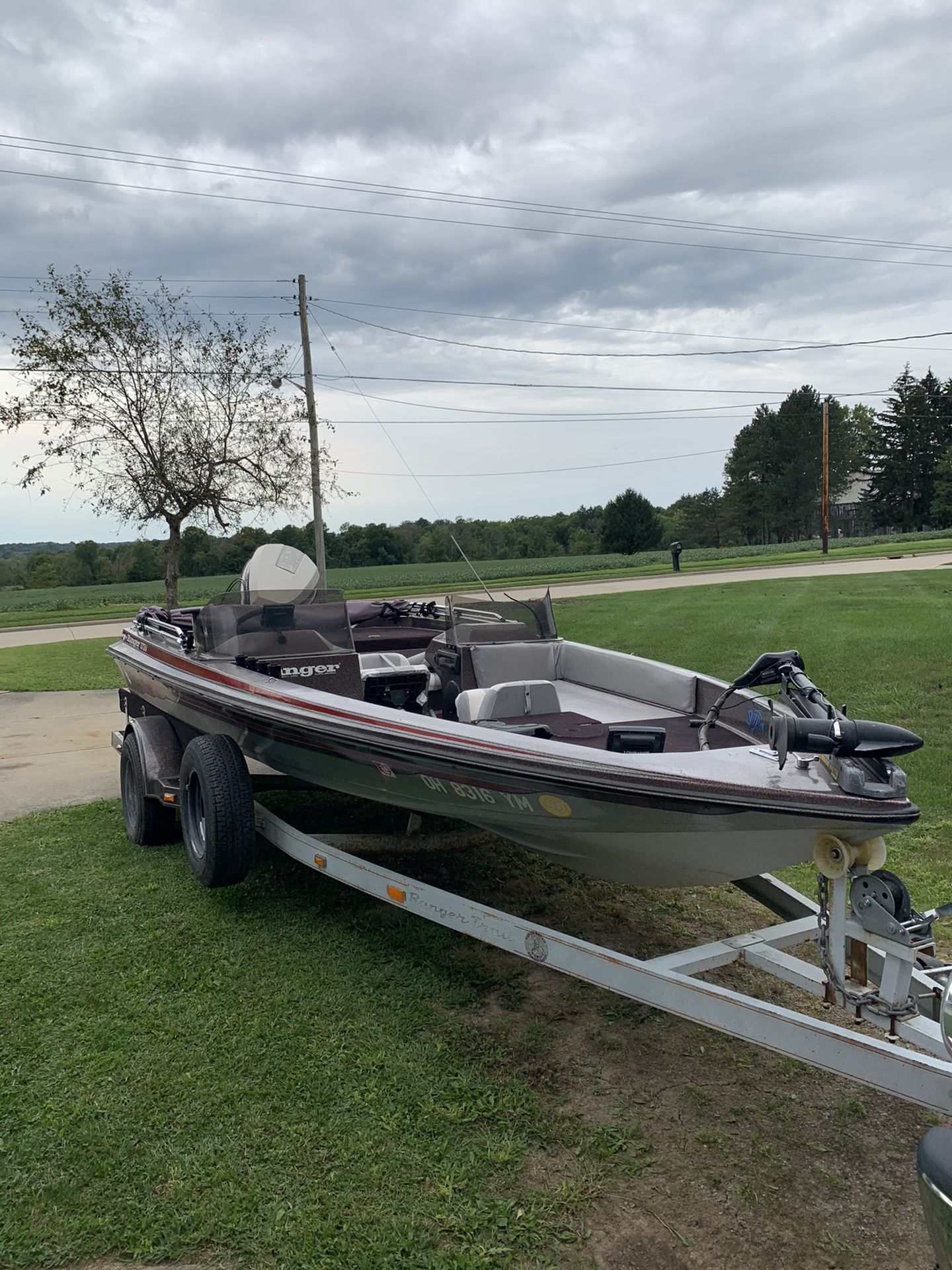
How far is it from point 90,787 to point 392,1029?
436 cm

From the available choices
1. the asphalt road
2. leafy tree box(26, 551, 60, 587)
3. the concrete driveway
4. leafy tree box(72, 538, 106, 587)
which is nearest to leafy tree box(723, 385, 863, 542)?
the asphalt road

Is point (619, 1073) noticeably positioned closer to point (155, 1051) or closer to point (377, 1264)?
point (377, 1264)

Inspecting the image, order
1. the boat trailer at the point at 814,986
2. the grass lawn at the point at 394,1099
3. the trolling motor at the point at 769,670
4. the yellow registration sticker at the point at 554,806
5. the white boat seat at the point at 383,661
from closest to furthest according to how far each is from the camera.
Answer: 1. the boat trailer at the point at 814,986
2. the grass lawn at the point at 394,1099
3. the yellow registration sticker at the point at 554,806
4. the trolling motor at the point at 769,670
5. the white boat seat at the point at 383,661

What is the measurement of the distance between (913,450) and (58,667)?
208 ft

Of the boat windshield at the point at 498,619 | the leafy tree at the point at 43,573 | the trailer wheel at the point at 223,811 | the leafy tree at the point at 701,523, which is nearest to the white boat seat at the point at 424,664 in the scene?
the boat windshield at the point at 498,619

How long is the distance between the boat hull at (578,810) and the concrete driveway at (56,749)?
319 cm

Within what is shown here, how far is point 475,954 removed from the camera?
13.0 feet

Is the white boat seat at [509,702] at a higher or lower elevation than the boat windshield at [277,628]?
lower

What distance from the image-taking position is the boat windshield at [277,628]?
5.07 metres

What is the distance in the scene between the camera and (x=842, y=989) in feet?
8.30

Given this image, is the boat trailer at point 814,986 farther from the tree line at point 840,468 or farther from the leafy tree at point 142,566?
the tree line at point 840,468

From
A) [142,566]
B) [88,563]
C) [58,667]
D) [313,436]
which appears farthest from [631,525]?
[58,667]

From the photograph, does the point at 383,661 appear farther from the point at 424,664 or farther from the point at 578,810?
the point at 578,810

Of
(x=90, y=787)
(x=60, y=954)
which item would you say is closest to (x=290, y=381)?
(x=90, y=787)
